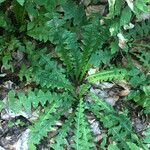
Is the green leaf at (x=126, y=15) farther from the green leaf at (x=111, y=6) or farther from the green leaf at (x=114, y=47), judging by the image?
the green leaf at (x=114, y=47)

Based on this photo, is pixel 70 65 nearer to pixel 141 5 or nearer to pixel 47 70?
pixel 47 70

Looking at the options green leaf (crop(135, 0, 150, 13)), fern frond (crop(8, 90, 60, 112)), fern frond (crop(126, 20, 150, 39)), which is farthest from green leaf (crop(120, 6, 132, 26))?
fern frond (crop(8, 90, 60, 112))

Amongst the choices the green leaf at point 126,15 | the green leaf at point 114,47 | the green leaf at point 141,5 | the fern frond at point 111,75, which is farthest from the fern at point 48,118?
the green leaf at point 141,5

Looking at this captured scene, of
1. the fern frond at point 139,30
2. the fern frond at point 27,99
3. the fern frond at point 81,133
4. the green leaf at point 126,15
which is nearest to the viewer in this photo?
the green leaf at point 126,15

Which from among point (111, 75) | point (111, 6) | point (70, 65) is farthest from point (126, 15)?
point (70, 65)

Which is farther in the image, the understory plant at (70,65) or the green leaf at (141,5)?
the understory plant at (70,65)

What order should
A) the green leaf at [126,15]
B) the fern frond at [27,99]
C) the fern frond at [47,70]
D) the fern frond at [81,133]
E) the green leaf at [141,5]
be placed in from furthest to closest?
1. the fern frond at [47,70]
2. the fern frond at [27,99]
3. the fern frond at [81,133]
4. the green leaf at [126,15]
5. the green leaf at [141,5]

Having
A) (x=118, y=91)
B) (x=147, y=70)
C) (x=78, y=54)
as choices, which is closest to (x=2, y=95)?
(x=78, y=54)
